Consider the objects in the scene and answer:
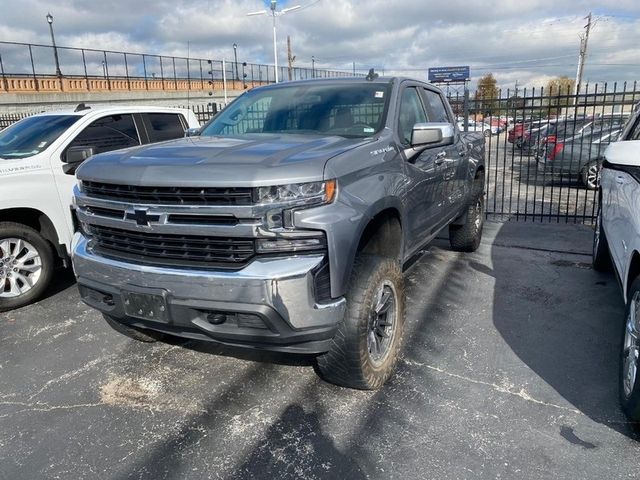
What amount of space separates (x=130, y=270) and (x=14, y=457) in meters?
1.16

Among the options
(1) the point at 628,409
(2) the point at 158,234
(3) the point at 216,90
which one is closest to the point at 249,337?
(2) the point at 158,234

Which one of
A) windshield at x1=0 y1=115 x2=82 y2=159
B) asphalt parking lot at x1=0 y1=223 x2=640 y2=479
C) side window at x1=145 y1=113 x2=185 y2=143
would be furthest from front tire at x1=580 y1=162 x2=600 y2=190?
windshield at x1=0 y1=115 x2=82 y2=159

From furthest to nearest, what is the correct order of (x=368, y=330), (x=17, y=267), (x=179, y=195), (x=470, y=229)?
1. (x=470, y=229)
2. (x=17, y=267)
3. (x=368, y=330)
4. (x=179, y=195)

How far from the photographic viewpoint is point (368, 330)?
2.97 m

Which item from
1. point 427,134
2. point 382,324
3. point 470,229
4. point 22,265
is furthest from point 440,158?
point 22,265

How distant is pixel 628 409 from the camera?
2723 millimetres

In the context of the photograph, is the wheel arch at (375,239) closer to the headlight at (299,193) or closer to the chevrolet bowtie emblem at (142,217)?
the headlight at (299,193)

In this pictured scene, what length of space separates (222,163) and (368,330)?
4.15 ft

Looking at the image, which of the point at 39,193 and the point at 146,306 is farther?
the point at 39,193

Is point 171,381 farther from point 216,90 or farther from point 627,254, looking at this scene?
point 216,90

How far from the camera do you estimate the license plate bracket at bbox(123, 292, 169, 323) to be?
2.72 meters

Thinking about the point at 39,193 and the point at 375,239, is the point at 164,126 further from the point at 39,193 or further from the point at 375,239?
the point at 375,239

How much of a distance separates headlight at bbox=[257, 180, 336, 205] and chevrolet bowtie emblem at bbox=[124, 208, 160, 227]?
646 millimetres

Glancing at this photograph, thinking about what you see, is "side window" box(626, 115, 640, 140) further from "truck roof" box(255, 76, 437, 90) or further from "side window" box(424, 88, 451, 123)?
"truck roof" box(255, 76, 437, 90)
